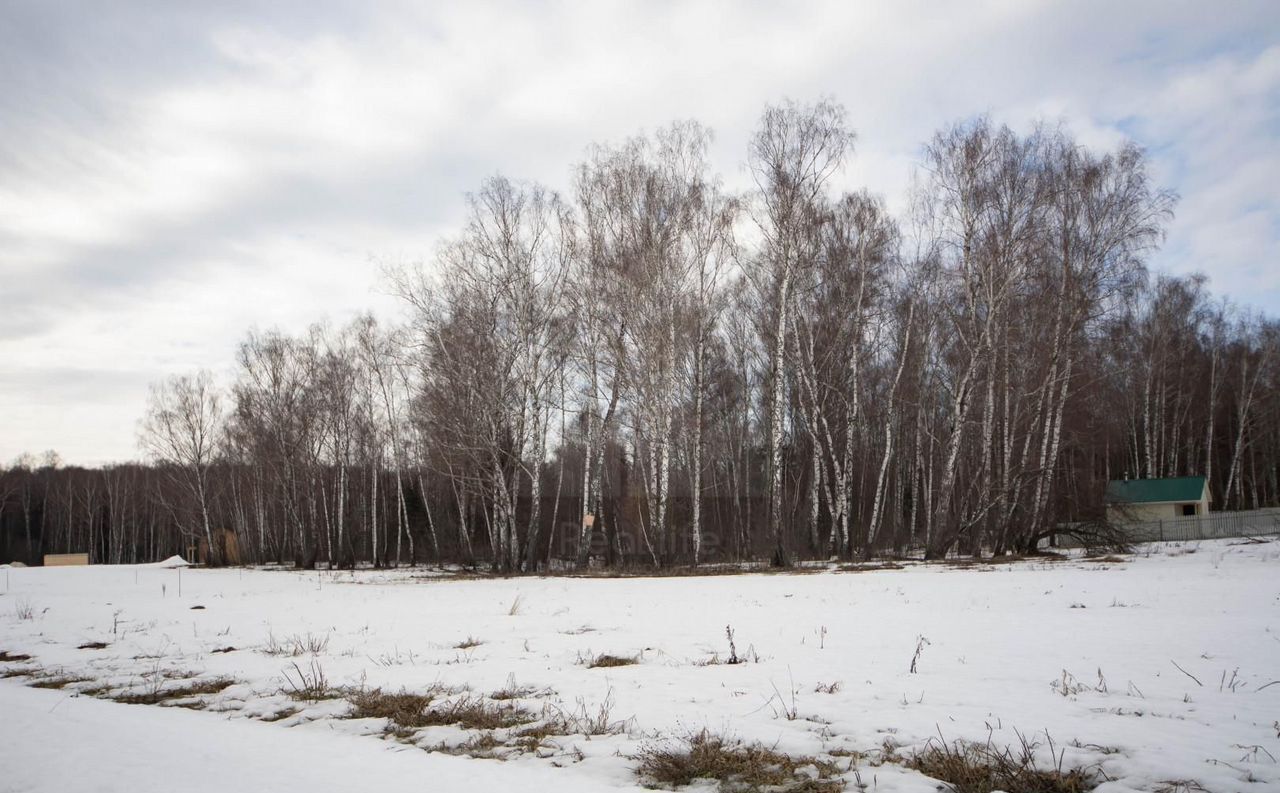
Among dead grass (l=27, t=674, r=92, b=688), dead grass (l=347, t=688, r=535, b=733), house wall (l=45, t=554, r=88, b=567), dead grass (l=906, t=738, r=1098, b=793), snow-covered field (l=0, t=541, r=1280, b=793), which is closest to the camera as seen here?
dead grass (l=906, t=738, r=1098, b=793)

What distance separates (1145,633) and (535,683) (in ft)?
22.0

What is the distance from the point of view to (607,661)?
7.78 m

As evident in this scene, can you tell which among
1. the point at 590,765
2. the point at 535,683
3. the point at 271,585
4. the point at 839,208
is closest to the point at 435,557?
the point at 271,585

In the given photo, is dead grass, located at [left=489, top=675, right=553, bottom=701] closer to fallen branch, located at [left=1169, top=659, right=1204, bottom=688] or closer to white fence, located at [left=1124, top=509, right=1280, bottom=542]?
fallen branch, located at [left=1169, top=659, right=1204, bottom=688]

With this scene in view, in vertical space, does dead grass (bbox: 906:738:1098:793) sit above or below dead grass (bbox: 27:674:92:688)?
above

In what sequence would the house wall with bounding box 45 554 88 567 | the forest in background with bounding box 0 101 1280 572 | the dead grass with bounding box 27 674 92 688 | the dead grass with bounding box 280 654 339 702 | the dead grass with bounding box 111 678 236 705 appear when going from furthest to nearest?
the house wall with bounding box 45 554 88 567
the forest in background with bounding box 0 101 1280 572
the dead grass with bounding box 27 674 92 688
the dead grass with bounding box 111 678 236 705
the dead grass with bounding box 280 654 339 702

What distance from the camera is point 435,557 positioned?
37156mm

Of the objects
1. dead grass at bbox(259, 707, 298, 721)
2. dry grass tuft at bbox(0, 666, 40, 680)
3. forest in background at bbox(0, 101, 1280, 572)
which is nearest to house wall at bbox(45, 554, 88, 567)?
forest in background at bbox(0, 101, 1280, 572)

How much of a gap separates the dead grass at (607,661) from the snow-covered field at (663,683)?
14cm

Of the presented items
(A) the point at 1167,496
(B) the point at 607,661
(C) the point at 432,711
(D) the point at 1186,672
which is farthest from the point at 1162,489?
(C) the point at 432,711

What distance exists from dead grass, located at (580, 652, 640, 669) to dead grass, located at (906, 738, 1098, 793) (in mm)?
3722

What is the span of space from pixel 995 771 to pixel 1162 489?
4260 cm

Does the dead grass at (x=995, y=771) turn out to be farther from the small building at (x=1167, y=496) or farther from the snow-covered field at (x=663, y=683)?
the small building at (x=1167, y=496)

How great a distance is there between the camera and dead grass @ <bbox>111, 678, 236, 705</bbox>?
6.85 m
